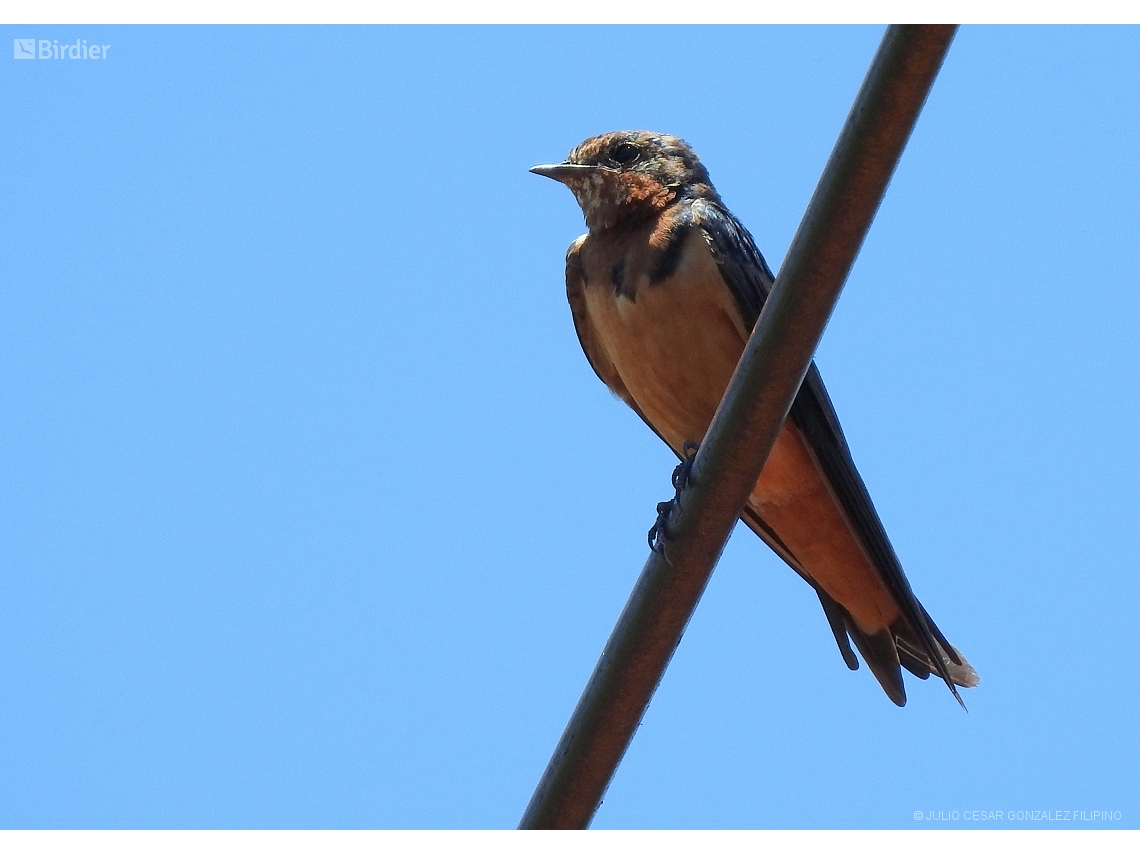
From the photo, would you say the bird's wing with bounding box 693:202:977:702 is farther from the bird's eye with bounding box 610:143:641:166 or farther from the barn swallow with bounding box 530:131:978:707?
the bird's eye with bounding box 610:143:641:166

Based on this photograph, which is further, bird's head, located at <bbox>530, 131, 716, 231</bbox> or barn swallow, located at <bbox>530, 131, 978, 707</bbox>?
bird's head, located at <bbox>530, 131, 716, 231</bbox>

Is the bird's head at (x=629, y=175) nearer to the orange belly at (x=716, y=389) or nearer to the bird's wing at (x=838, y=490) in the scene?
the bird's wing at (x=838, y=490)

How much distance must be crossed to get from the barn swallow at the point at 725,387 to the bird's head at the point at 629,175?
22mm

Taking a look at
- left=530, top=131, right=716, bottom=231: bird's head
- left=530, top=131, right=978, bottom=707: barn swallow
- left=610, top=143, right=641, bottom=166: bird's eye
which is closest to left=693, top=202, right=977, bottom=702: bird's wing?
left=530, top=131, right=978, bottom=707: barn swallow

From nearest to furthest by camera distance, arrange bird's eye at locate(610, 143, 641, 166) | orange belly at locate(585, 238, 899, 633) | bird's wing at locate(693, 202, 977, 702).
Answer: bird's wing at locate(693, 202, 977, 702) < orange belly at locate(585, 238, 899, 633) < bird's eye at locate(610, 143, 641, 166)

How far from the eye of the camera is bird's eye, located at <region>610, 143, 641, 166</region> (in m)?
7.14

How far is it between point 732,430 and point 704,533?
338 mm

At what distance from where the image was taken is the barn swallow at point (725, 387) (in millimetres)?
5688

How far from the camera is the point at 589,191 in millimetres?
7031

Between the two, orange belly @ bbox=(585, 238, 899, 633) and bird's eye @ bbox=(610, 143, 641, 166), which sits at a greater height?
bird's eye @ bbox=(610, 143, 641, 166)

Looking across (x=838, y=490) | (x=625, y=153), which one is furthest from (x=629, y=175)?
(x=838, y=490)

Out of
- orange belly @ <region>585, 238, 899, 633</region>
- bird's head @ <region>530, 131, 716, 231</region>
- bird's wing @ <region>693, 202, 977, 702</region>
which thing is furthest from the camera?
bird's head @ <region>530, 131, 716, 231</region>

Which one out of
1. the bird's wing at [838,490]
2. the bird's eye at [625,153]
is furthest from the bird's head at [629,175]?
the bird's wing at [838,490]
